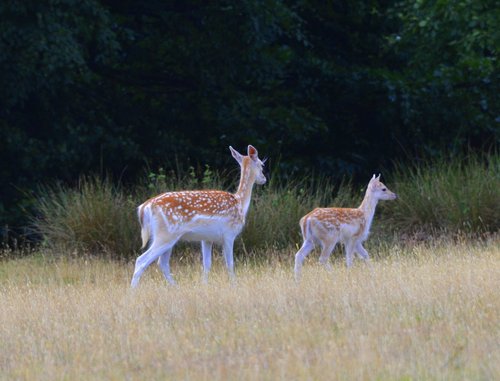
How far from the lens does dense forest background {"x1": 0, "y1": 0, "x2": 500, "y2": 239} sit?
20.4 m

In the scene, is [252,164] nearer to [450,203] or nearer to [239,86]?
[450,203]

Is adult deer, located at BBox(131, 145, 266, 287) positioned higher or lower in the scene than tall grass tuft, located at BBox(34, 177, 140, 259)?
higher

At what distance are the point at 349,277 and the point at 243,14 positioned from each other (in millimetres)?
10811

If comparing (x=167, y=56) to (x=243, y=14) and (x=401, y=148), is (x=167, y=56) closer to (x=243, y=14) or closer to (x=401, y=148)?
(x=243, y=14)

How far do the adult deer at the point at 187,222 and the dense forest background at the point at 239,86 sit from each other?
23.1ft

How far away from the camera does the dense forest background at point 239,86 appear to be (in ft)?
66.8

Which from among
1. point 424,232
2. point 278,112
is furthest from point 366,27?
point 424,232

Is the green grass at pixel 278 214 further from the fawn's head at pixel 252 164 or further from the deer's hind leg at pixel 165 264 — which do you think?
the deer's hind leg at pixel 165 264

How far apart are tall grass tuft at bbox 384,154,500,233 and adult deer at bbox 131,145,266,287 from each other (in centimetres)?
438

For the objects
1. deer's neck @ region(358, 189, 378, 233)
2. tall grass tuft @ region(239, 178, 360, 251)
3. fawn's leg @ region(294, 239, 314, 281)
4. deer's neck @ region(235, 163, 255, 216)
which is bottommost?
tall grass tuft @ region(239, 178, 360, 251)

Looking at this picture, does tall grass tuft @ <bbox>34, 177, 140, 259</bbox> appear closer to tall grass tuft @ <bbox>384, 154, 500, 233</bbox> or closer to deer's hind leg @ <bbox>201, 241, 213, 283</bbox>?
deer's hind leg @ <bbox>201, 241, 213, 283</bbox>

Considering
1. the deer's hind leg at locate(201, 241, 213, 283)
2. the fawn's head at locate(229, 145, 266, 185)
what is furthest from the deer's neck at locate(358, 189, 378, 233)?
the deer's hind leg at locate(201, 241, 213, 283)

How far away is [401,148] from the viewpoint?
24.5 m

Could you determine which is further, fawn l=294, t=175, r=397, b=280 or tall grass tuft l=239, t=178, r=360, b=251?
tall grass tuft l=239, t=178, r=360, b=251
